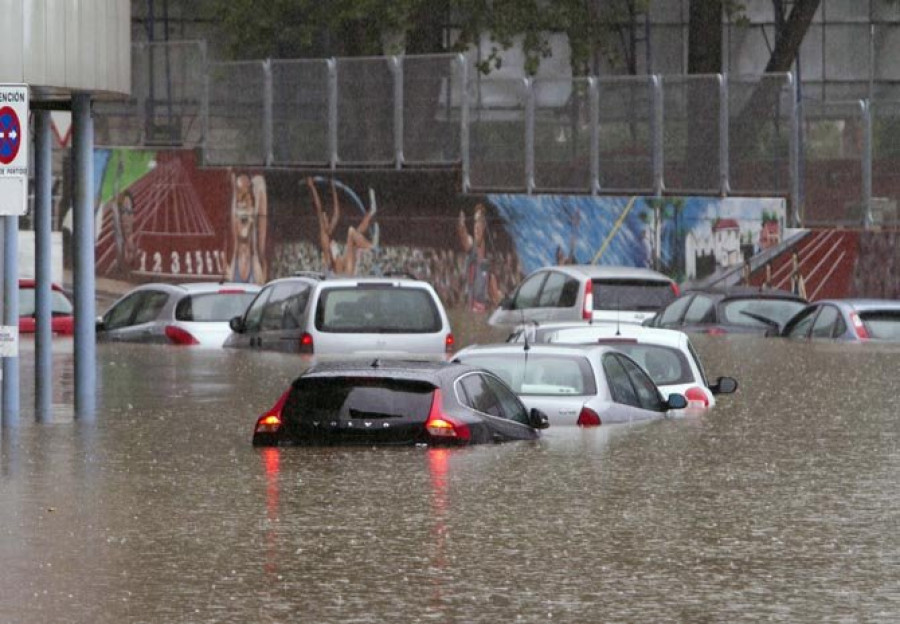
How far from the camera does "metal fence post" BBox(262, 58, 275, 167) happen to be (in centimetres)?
4469

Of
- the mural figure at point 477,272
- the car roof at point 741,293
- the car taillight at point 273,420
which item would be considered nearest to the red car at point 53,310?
the car roof at point 741,293

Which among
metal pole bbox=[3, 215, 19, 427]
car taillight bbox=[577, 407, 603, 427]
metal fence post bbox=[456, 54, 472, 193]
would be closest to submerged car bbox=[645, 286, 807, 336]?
metal fence post bbox=[456, 54, 472, 193]

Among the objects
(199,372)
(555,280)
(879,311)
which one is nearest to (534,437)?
(199,372)

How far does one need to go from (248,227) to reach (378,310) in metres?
20.3

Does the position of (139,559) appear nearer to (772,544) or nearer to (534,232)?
(772,544)

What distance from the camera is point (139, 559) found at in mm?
12406

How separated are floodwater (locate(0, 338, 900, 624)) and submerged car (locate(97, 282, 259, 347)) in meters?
7.84

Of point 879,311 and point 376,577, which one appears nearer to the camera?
point 376,577

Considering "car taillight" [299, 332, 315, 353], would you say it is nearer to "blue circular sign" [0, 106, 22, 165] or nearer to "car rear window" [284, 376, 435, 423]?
"blue circular sign" [0, 106, 22, 165]

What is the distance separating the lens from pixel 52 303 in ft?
112

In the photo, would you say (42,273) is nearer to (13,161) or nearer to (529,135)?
Result: (13,161)

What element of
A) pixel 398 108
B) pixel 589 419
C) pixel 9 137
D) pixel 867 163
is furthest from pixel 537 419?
pixel 398 108

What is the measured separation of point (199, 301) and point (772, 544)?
18.9 metres

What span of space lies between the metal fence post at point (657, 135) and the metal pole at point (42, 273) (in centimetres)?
1960
